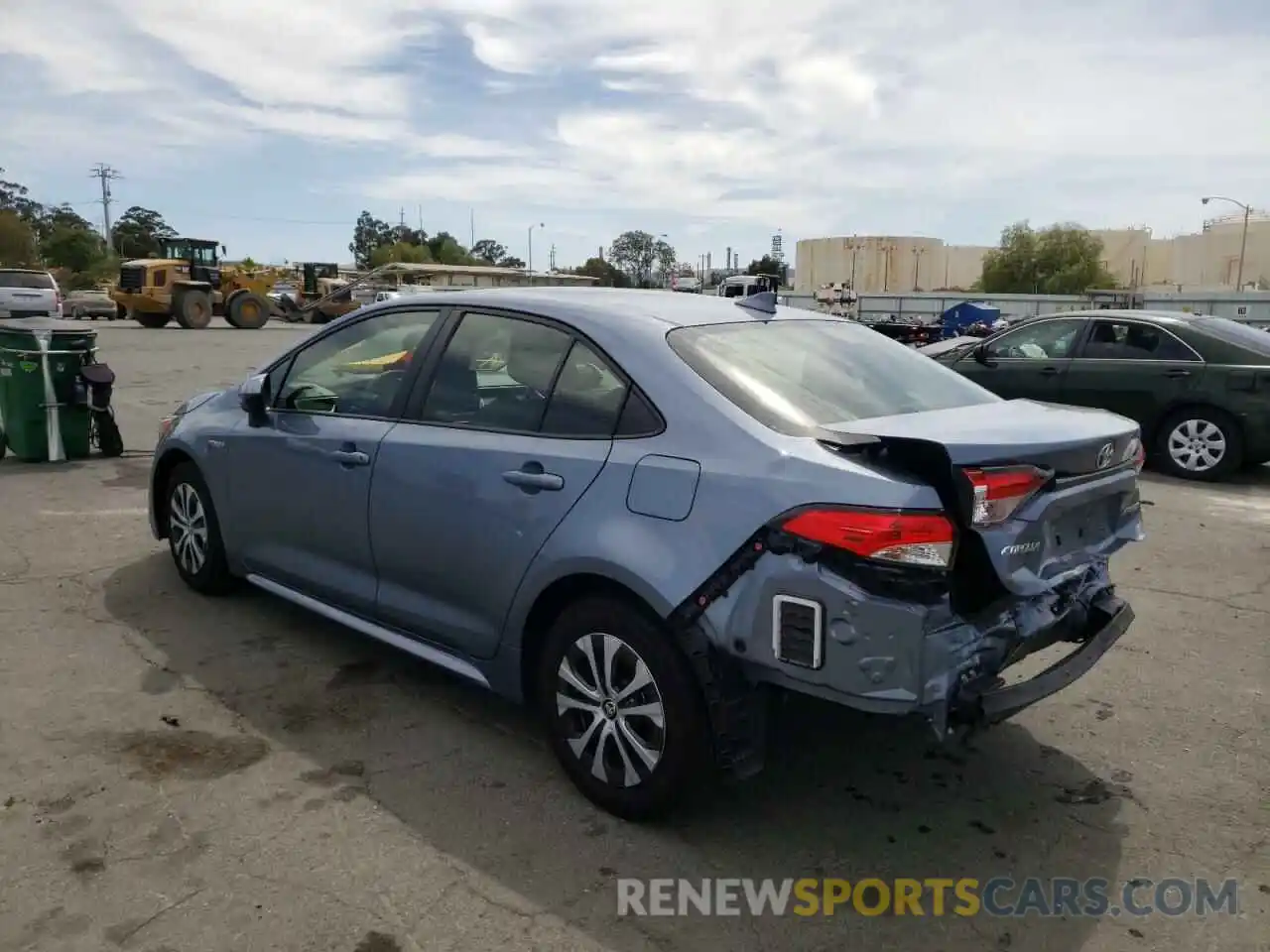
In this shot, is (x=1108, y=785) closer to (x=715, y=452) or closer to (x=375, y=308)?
(x=715, y=452)

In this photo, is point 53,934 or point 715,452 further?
point 715,452

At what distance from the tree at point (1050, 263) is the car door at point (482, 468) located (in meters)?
93.6

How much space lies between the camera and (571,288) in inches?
157

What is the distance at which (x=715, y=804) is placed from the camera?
10.6 ft

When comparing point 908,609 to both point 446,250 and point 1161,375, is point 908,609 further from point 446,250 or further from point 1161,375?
point 446,250

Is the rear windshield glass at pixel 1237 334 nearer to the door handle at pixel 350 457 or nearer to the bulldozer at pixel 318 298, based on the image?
the door handle at pixel 350 457

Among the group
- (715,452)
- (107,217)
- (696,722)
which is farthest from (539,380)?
(107,217)

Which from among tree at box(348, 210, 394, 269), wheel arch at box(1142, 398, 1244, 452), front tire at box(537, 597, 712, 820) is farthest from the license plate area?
tree at box(348, 210, 394, 269)

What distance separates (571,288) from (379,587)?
1426 millimetres

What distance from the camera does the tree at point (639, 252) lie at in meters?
91.1

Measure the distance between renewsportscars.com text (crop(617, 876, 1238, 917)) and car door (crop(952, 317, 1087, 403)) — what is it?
7.13 meters

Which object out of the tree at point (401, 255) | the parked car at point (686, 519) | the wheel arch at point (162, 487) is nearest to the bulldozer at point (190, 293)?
the wheel arch at point (162, 487)

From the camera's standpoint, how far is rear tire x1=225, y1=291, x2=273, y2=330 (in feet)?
105

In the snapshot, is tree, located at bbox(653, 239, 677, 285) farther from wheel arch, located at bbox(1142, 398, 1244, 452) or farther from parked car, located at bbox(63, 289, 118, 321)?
wheel arch, located at bbox(1142, 398, 1244, 452)
